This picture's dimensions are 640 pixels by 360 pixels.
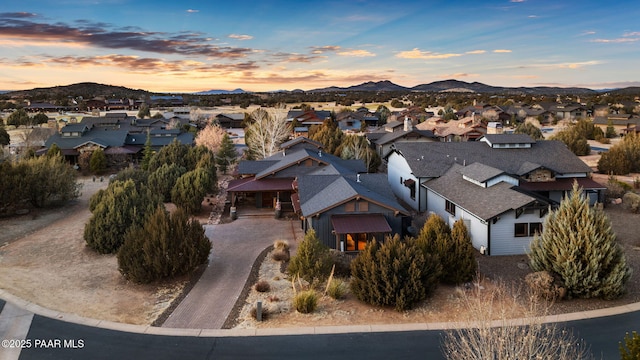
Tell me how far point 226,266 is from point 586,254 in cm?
1815

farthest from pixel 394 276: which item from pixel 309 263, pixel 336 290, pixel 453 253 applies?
pixel 309 263

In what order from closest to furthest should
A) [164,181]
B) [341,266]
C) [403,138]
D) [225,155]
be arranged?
[341,266], [164,181], [225,155], [403,138]

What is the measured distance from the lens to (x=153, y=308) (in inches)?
811

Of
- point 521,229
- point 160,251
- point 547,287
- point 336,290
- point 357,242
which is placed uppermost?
point 160,251

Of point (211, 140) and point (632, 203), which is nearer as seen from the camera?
point (632, 203)

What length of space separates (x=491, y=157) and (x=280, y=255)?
876 inches

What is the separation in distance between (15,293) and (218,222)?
15298 mm

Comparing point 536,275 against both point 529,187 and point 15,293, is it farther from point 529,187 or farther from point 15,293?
point 15,293

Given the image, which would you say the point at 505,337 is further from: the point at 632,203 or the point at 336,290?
the point at 632,203

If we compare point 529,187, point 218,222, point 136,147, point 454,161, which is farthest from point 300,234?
point 136,147

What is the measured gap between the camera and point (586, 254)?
20.0 meters

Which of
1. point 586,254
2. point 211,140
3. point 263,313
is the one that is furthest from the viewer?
point 211,140

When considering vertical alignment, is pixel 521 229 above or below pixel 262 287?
above

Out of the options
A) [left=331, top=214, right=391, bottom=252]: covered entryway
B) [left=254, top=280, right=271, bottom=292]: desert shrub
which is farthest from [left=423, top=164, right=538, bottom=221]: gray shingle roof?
[left=254, top=280, right=271, bottom=292]: desert shrub
